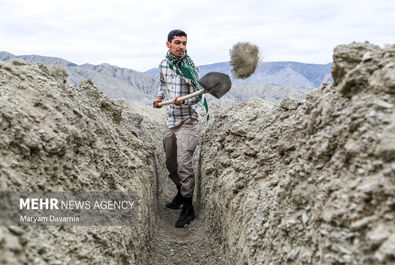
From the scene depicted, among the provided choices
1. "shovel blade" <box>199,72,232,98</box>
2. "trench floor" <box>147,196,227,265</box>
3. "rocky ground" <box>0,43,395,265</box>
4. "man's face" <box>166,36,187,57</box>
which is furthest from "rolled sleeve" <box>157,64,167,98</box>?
"trench floor" <box>147,196,227,265</box>

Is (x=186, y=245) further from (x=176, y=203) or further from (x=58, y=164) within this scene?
(x=58, y=164)

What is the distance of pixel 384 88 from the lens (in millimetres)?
1763

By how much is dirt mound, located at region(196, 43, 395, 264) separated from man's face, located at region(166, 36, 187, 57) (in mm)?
2022

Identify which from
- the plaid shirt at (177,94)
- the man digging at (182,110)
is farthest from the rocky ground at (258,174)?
the plaid shirt at (177,94)

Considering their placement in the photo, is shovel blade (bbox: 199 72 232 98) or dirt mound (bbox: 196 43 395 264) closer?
dirt mound (bbox: 196 43 395 264)

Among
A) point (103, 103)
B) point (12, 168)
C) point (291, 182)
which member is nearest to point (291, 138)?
point (291, 182)

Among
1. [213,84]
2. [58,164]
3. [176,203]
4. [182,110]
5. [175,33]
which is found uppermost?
[175,33]

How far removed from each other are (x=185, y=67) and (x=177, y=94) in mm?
417

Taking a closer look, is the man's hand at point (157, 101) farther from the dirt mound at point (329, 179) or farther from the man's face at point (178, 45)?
the dirt mound at point (329, 179)

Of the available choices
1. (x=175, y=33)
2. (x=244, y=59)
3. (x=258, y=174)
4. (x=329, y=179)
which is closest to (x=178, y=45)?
(x=175, y=33)

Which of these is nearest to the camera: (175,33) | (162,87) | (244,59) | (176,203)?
(175,33)

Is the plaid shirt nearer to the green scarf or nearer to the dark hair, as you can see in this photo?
the green scarf

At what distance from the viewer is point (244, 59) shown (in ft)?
18.0

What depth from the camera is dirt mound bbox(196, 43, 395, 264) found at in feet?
4.99
